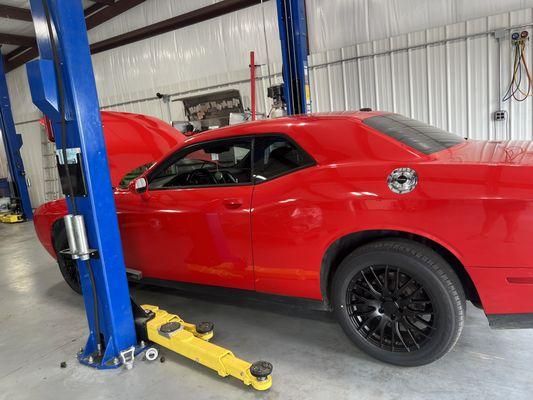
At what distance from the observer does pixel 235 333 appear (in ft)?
9.61

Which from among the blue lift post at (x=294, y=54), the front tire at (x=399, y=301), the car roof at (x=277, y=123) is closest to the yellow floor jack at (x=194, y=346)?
the front tire at (x=399, y=301)

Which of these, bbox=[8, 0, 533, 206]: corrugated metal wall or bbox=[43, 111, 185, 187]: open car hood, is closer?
bbox=[43, 111, 185, 187]: open car hood

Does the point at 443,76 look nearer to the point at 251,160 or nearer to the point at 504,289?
the point at 251,160

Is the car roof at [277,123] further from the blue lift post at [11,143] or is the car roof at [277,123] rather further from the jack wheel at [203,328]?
the blue lift post at [11,143]

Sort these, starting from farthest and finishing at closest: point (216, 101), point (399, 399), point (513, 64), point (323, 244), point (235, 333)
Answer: point (216, 101), point (513, 64), point (235, 333), point (323, 244), point (399, 399)

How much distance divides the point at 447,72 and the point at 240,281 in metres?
5.06

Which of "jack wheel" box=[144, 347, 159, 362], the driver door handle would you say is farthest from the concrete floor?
the driver door handle

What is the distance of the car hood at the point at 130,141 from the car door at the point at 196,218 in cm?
115

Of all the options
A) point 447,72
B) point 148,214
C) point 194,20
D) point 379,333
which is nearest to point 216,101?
point 194,20

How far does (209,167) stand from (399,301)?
1.69m

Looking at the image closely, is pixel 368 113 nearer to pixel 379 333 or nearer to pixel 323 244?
pixel 323 244

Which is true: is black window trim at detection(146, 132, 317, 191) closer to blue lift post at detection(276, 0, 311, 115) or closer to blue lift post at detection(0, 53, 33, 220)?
blue lift post at detection(276, 0, 311, 115)

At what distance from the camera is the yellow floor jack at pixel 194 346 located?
2186 mm

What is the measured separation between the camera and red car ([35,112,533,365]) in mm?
1960
